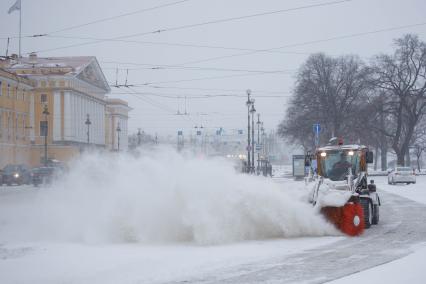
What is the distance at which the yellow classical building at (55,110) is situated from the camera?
198 ft

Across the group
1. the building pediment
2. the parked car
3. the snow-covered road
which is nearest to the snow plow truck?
the snow-covered road

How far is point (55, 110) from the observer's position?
71.7m

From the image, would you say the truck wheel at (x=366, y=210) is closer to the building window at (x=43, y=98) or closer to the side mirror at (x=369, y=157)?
the side mirror at (x=369, y=157)

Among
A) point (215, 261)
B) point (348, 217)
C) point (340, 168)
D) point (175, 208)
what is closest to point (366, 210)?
point (340, 168)

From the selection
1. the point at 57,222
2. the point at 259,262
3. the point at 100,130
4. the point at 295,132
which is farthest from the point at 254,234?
the point at 100,130

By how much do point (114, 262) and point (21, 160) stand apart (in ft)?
181

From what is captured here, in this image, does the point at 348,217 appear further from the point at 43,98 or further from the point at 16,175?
the point at 43,98

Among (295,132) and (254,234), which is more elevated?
(295,132)

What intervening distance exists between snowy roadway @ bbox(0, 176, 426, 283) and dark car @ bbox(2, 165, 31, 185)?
3669 centimetres

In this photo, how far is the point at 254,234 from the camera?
15875 mm

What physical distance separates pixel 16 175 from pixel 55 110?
2278 cm

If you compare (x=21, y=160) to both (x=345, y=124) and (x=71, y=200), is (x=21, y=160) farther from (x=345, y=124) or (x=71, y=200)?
(x=71, y=200)

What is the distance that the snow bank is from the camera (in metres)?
15.3

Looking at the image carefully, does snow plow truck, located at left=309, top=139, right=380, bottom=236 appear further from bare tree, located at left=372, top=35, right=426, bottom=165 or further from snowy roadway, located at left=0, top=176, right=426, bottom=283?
bare tree, located at left=372, top=35, right=426, bottom=165
